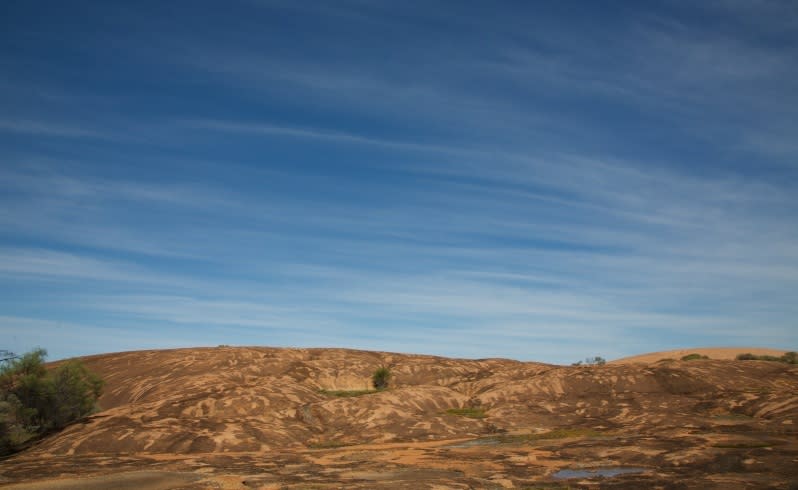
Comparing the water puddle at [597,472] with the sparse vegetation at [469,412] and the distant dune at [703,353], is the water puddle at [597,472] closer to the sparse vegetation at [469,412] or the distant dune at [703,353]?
the sparse vegetation at [469,412]

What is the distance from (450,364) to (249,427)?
108 ft

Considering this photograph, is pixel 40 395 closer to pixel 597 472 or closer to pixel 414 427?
pixel 414 427

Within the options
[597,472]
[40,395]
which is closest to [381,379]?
[40,395]

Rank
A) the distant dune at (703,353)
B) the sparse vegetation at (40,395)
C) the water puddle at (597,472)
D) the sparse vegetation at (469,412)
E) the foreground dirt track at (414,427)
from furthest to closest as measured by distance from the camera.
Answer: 1. the distant dune at (703,353)
2. the sparse vegetation at (469,412)
3. the sparse vegetation at (40,395)
4. the foreground dirt track at (414,427)
5. the water puddle at (597,472)

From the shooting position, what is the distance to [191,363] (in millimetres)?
61188

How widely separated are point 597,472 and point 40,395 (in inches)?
1698

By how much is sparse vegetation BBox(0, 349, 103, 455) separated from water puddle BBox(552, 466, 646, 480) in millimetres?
39293

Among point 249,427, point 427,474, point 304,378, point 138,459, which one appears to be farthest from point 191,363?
point 427,474

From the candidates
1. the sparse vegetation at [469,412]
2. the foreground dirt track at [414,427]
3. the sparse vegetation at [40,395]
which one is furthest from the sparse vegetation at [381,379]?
the sparse vegetation at [40,395]

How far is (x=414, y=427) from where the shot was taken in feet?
144

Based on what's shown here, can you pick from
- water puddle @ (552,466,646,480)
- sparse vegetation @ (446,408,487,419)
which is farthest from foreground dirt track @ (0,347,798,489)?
sparse vegetation @ (446,408,487,419)

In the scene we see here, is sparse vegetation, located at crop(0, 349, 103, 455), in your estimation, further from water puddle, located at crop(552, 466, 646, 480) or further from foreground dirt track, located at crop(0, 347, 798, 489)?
water puddle, located at crop(552, 466, 646, 480)

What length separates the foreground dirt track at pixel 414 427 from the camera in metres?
26.3

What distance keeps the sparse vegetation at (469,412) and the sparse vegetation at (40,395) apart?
31.7 m
